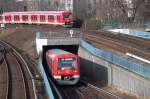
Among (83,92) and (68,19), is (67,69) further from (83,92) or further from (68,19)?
(68,19)

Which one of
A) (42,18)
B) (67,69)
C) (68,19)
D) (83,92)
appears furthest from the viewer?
(42,18)

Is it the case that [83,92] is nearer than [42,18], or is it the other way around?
[83,92]

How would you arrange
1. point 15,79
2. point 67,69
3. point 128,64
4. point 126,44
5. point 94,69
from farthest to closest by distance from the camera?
point 126,44 → point 94,69 → point 15,79 → point 67,69 → point 128,64

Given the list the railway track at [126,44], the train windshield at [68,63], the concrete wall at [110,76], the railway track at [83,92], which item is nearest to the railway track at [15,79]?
the railway track at [83,92]

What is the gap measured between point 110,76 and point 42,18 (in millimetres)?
48942

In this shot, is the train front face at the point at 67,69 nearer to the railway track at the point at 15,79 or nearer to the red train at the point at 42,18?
the railway track at the point at 15,79

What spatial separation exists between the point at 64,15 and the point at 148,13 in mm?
20951

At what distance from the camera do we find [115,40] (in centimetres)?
5359

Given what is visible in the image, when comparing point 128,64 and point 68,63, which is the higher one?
point 128,64

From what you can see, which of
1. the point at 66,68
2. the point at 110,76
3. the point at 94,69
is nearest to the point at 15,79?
the point at 66,68

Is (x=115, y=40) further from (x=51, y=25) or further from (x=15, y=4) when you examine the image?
(x=15, y=4)

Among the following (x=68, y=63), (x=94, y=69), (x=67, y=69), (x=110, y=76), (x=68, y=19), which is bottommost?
(x=94, y=69)

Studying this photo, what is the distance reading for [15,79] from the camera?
4031 cm

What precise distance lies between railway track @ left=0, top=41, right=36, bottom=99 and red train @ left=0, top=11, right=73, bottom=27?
64.5 feet
